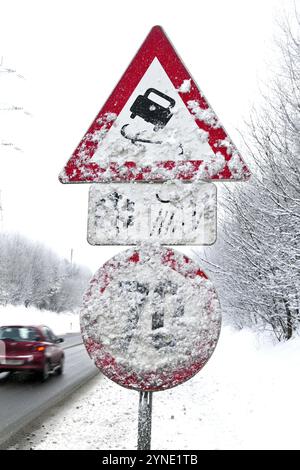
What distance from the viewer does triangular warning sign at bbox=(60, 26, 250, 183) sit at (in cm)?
175

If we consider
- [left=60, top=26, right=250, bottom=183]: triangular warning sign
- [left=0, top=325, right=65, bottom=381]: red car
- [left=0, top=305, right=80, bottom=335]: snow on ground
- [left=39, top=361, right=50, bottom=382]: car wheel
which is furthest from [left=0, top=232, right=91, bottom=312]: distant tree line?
[left=60, top=26, right=250, bottom=183]: triangular warning sign

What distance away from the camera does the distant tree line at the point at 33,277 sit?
2441 inches

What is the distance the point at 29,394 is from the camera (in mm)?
Result: 9133

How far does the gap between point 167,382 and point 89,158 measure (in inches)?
40.5

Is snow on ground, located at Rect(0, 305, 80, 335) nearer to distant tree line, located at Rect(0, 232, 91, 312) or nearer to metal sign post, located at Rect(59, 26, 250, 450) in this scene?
distant tree line, located at Rect(0, 232, 91, 312)

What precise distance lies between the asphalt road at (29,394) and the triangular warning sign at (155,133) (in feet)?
16.6

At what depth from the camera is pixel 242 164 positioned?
1.76m

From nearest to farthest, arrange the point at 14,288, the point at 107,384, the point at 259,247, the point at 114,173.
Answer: the point at 114,173
the point at 259,247
the point at 107,384
the point at 14,288

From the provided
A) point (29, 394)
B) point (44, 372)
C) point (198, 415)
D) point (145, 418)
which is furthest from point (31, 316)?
point (145, 418)

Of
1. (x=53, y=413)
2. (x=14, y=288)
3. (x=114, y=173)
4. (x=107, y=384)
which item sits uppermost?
(x=114, y=173)
